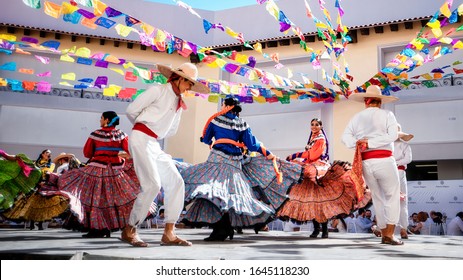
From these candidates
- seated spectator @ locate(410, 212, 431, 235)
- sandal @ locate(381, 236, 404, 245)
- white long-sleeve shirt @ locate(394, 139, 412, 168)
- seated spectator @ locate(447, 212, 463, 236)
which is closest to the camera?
sandal @ locate(381, 236, 404, 245)

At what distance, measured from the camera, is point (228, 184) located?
458 cm

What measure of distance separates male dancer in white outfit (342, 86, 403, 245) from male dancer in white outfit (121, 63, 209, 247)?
2.18 metres

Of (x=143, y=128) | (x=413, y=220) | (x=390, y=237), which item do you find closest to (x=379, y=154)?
(x=390, y=237)

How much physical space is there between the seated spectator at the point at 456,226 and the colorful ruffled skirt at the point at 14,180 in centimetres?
829

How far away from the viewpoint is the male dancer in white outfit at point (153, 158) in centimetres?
384

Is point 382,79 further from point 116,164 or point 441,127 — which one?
point 116,164

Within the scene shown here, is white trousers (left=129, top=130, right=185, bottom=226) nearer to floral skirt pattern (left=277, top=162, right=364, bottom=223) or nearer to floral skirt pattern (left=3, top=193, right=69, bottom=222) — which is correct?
floral skirt pattern (left=3, top=193, right=69, bottom=222)

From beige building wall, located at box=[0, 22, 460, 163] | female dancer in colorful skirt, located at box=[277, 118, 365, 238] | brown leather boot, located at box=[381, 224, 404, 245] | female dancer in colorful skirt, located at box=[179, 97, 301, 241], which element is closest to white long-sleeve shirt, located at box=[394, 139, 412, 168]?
female dancer in colorful skirt, located at box=[277, 118, 365, 238]

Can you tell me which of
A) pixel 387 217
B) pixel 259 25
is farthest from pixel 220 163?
pixel 259 25

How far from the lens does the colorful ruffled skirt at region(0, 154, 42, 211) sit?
4.31m

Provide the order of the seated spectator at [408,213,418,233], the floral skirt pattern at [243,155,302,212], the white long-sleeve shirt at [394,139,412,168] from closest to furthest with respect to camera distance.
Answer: the floral skirt pattern at [243,155,302,212] < the white long-sleeve shirt at [394,139,412,168] < the seated spectator at [408,213,418,233]

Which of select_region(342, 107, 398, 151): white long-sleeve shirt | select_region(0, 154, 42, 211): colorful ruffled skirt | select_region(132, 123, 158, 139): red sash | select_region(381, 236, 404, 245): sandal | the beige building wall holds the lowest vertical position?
select_region(381, 236, 404, 245): sandal

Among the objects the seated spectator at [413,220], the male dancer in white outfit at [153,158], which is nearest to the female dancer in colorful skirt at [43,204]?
the male dancer in white outfit at [153,158]

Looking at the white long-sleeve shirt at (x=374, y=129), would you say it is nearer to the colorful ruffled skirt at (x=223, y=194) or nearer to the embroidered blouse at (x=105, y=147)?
the colorful ruffled skirt at (x=223, y=194)
